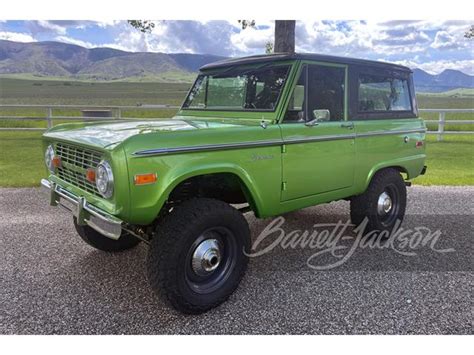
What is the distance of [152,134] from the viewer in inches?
104

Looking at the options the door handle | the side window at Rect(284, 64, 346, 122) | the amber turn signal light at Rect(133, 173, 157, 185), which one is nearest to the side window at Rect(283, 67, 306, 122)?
the side window at Rect(284, 64, 346, 122)

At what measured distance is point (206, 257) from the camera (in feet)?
9.75

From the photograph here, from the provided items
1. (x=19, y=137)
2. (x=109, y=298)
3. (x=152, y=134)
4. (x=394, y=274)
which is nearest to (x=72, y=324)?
(x=109, y=298)

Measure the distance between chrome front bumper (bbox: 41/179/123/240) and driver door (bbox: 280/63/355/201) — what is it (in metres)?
1.49

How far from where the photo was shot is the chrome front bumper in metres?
2.62

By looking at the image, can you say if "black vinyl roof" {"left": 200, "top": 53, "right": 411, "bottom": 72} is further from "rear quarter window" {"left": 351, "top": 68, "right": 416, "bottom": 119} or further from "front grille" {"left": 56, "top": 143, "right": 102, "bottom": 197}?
"front grille" {"left": 56, "top": 143, "right": 102, "bottom": 197}

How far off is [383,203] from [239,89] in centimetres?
222

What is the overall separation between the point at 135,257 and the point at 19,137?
30.9 feet

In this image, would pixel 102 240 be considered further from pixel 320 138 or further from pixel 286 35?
pixel 286 35

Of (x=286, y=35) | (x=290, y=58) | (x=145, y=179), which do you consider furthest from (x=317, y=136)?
(x=286, y=35)

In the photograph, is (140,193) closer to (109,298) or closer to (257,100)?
(109,298)

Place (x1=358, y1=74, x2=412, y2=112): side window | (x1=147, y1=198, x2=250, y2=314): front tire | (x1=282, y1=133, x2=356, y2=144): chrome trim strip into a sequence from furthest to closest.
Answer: (x1=358, y1=74, x2=412, y2=112): side window < (x1=282, y1=133, x2=356, y2=144): chrome trim strip < (x1=147, y1=198, x2=250, y2=314): front tire

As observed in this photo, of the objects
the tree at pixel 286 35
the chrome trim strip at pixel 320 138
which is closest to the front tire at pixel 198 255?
the chrome trim strip at pixel 320 138

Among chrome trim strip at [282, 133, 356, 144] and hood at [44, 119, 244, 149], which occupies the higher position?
hood at [44, 119, 244, 149]
